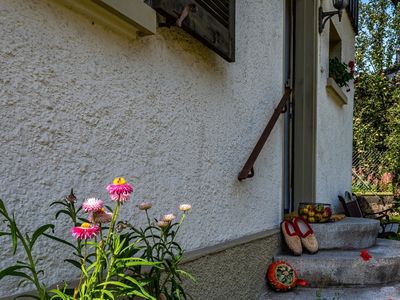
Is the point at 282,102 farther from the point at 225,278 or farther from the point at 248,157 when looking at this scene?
the point at 225,278

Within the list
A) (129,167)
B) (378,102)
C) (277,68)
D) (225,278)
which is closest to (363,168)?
(378,102)

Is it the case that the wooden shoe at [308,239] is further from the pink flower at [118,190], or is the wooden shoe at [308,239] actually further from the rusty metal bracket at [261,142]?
the pink flower at [118,190]

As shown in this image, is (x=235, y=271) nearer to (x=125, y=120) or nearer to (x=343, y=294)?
(x=343, y=294)

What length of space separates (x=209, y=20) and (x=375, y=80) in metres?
12.3

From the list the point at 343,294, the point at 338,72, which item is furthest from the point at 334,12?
the point at 343,294

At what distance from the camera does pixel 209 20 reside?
2609 mm

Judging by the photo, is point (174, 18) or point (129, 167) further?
point (174, 18)

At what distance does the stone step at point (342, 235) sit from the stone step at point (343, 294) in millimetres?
519

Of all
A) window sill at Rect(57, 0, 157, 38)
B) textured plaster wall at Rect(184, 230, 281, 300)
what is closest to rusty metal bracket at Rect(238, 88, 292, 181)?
textured plaster wall at Rect(184, 230, 281, 300)

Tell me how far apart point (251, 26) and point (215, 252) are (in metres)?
1.65

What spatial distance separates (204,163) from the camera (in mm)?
2785

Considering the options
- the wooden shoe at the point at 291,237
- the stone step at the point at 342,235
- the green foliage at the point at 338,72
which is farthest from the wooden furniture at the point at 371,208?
the wooden shoe at the point at 291,237

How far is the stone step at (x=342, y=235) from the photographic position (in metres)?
4.17

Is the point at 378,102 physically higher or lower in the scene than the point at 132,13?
higher
